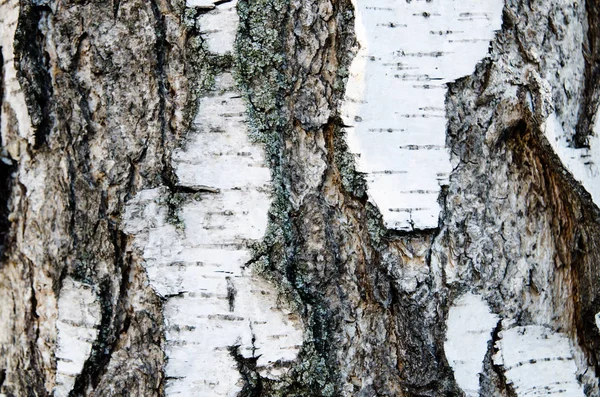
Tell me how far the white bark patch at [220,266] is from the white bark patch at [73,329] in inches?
6.1

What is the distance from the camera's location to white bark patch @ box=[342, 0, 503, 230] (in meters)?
1.05

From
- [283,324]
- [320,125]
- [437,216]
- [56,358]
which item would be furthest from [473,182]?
[56,358]

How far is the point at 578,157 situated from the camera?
1.14 m

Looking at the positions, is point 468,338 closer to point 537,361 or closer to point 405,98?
point 537,361

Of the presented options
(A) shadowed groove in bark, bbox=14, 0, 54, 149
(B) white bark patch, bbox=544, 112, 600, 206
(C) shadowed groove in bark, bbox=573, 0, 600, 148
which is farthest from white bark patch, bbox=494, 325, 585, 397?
(A) shadowed groove in bark, bbox=14, 0, 54, 149

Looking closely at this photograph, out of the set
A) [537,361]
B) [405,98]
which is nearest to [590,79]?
[405,98]

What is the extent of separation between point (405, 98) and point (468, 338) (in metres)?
0.47

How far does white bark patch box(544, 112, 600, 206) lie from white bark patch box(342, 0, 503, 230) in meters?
0.22

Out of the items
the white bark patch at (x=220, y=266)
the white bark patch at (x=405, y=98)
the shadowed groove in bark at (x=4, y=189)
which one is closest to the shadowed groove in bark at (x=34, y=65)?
the shadowed groove in bark at (x=4, y=189)

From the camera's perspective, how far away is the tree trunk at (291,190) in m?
1.05

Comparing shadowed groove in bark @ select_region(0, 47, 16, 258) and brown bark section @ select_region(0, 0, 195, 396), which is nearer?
brown bark section @ select_region(0, 0, 195, 396)

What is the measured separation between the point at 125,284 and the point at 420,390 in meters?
0.60

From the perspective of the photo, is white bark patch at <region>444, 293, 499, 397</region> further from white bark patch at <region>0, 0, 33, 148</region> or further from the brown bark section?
white bark patch at <region>0, 0, 33, 148</region>

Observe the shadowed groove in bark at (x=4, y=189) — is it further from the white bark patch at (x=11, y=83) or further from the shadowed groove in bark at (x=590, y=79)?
the shadowed groove in bark at (x=590, y=79)
